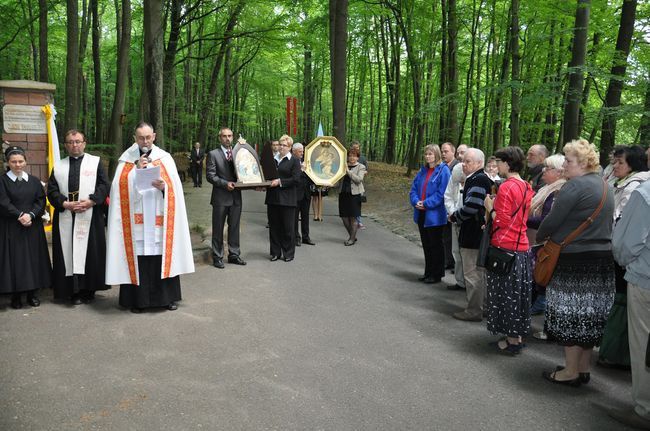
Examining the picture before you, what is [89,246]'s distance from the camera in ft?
20.1

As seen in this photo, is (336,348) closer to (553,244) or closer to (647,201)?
(553,244)

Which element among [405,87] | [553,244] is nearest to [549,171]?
[553,244]

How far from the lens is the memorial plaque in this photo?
798cm

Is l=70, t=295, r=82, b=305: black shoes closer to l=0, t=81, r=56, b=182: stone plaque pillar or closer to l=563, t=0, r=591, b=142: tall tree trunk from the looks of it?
l=0, t=81, r=56, b=182: stone plaque pillar

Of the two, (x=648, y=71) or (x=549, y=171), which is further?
(x=648, y=71)

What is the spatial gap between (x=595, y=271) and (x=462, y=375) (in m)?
1.46

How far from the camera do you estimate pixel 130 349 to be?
4805 millimetres

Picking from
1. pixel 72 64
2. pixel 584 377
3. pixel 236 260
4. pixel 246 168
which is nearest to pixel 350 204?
pixel 246 168

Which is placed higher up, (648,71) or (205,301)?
(648,71)

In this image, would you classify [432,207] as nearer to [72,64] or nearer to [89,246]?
[89,246]

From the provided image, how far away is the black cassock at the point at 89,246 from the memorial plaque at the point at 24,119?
2.64 metres

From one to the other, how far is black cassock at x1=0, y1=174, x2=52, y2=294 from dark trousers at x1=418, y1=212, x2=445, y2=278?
5.29 metres

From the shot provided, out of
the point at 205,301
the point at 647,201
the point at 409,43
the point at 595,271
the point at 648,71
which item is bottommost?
the point at 205,301

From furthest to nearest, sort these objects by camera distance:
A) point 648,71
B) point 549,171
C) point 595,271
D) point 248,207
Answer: point 248,207 → point 648,71 → point 549,171 → point 595,271
